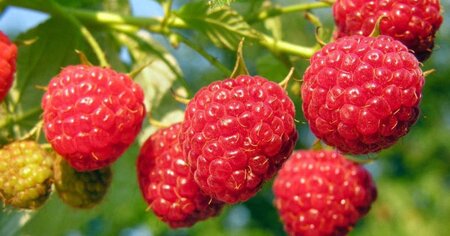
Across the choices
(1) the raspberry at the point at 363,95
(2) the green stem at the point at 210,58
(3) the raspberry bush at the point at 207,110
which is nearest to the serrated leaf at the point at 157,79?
(3) the raspberry bush at the point at 207,110

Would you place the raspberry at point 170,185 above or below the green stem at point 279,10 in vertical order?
below

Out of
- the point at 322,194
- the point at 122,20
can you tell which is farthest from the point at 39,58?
the point at 322,194

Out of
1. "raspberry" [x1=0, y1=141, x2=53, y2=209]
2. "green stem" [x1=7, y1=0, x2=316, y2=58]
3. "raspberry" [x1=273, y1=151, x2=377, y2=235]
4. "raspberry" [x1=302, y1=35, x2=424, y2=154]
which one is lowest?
"raspberry" [x1=273, y1=151, x2=377, y2=235]

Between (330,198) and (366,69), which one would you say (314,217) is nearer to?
(330,198)

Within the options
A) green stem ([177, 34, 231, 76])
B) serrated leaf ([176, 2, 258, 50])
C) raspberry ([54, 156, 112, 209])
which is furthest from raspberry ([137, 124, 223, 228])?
serrated leaf ([176, 2, 258, 50])

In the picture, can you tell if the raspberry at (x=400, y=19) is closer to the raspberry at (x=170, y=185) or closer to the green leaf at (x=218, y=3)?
the green leaf at (x=218, y=3)

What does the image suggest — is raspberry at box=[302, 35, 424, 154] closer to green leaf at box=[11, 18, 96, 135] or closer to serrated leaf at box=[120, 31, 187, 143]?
serrated leaf at box=[120, 31, 187, 143]

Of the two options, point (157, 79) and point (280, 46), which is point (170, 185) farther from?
point (157, 79)
